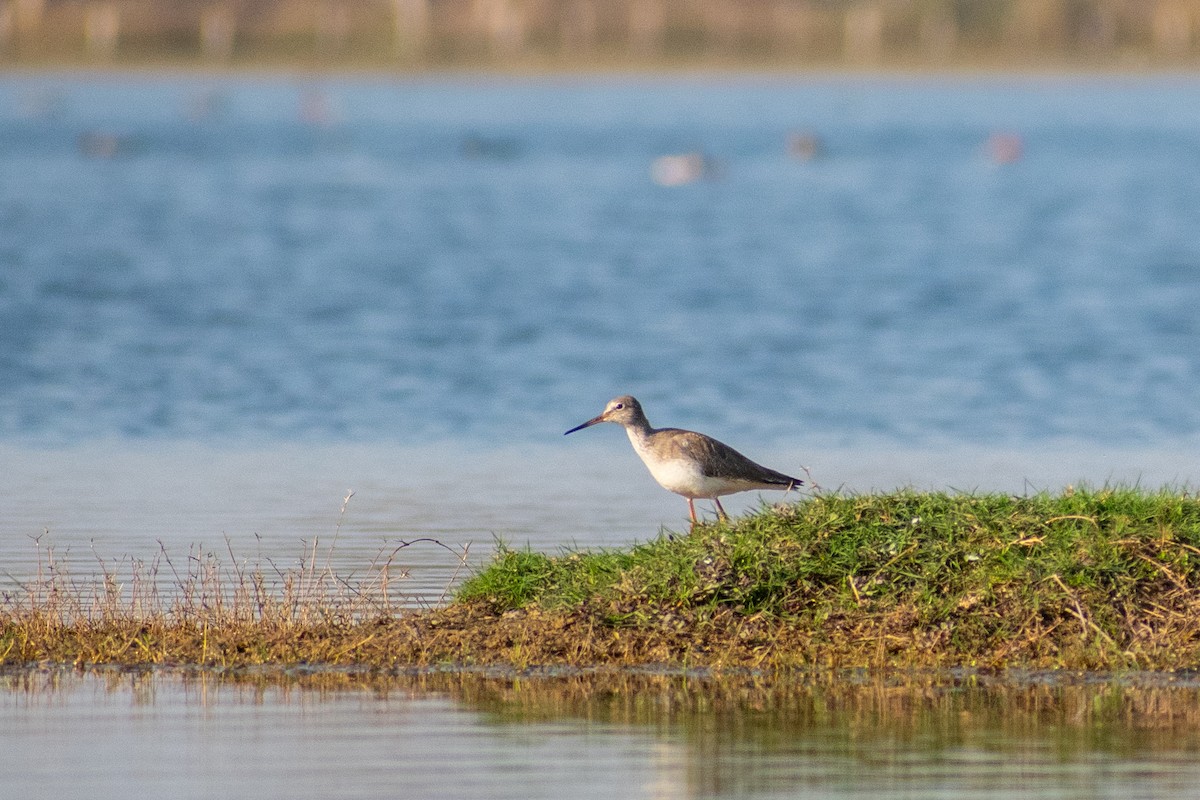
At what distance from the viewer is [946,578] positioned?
10281 millimetres

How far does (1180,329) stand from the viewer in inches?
1144

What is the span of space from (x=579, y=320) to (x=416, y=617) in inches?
789

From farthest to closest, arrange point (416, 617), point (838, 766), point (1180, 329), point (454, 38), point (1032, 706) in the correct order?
point (454, 38) < point (1180, 329) < point (416, 617) < point (1032, 706) < point (838, 766)

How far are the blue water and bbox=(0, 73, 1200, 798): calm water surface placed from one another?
0.43ft

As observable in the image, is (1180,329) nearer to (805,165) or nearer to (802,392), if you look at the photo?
(802,392)

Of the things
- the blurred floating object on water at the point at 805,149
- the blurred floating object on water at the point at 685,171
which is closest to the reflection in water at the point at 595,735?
the blurred floating object on water at the point at 685,171

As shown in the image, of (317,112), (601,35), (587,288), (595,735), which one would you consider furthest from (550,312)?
(601,35)

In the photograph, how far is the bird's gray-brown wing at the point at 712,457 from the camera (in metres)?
11.3

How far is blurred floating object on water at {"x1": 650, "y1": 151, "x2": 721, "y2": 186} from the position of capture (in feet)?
213

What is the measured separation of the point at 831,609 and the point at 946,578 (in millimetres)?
547

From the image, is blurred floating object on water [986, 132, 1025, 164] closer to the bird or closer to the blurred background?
the blurred background

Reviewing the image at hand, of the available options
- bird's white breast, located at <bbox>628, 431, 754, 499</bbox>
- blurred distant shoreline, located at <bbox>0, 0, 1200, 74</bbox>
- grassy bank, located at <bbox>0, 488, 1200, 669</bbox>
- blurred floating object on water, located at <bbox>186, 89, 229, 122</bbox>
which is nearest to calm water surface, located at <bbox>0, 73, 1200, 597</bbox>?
bird's white breast, located at <bbox>628, 431, 754, 499</bbox>

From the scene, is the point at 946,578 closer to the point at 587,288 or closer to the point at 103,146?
the point at 587,288

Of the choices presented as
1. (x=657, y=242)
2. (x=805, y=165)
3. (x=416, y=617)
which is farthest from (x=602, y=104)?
(x=416, y=617)
